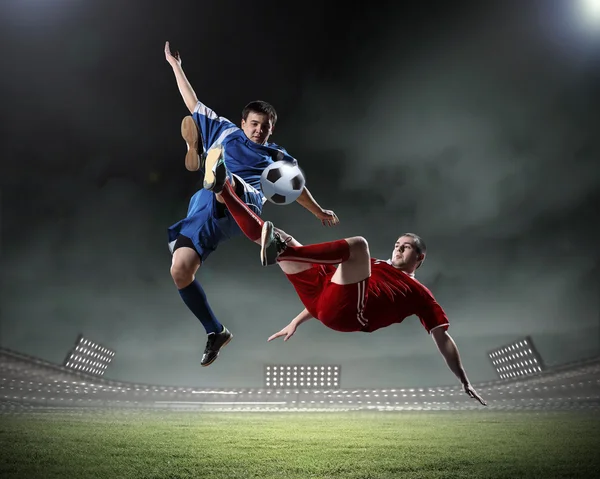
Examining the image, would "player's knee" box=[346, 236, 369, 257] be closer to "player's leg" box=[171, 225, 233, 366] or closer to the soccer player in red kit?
the soccer player in red kit

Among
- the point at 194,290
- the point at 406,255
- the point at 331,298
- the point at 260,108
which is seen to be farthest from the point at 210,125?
the point at 406,255

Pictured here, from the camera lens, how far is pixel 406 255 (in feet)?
16.3

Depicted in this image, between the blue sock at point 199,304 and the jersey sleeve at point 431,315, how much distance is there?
1822 mm

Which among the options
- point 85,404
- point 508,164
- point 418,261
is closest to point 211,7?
point 418,261

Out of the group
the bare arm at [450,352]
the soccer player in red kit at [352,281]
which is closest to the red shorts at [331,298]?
the soccer player in red kit at [352,281]

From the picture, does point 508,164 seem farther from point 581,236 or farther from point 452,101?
point 581,236

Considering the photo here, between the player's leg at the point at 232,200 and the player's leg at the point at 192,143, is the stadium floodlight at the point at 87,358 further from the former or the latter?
the player's leg at the point at 232,200

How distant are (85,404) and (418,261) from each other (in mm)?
36671

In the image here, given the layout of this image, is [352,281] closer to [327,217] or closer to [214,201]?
[327,217]

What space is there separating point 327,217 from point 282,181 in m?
0.76

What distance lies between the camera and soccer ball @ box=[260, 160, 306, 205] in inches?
186

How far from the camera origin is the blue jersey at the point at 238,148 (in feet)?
15.9

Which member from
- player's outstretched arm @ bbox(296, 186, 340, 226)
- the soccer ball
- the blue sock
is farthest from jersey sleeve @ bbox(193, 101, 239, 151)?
the blue sock

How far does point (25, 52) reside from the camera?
11.1 metres
